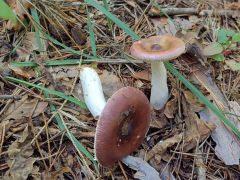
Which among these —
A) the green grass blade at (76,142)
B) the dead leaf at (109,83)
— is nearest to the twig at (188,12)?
the dead leaf at (109,83)

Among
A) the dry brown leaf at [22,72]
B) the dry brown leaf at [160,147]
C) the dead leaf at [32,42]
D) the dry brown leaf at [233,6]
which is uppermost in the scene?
the dead leaf at [32,42]

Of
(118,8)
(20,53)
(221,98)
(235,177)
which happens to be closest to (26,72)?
A: (20,53)

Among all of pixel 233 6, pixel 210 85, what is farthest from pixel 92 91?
pixel 233 6

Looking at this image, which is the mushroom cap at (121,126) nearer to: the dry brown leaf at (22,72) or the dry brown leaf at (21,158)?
the dry brown leaf at (21,158)

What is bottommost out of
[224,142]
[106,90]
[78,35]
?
[224,142]

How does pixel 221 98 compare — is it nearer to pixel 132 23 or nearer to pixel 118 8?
pixel 132 23

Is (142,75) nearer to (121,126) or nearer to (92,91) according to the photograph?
(92,91)
